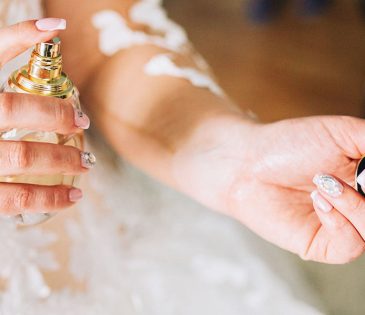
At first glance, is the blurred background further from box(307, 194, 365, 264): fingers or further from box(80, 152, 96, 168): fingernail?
box(80, 152, 96, 168): fingernail

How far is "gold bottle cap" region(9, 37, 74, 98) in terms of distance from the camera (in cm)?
52

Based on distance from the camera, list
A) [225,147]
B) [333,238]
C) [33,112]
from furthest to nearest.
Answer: [225,147] < [333,238] < [33,112]

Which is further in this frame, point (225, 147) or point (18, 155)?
point (225, 147)

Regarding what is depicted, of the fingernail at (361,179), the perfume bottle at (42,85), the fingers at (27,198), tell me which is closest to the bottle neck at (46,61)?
the perfume bottle at (42,85)

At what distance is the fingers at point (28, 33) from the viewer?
0.52m

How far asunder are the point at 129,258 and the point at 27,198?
30 centimetres

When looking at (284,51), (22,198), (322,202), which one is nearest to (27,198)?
(22,198)

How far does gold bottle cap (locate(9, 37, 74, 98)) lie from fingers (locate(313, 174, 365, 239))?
0.26 m

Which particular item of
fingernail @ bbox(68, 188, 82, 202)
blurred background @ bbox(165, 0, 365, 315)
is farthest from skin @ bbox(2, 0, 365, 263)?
blurred background @ bbox(165, 0, 365, 315)

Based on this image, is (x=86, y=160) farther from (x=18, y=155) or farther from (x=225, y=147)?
(x=225, y=147)

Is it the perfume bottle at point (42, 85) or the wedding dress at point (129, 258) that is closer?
the perfume bottle at point (42, 85)

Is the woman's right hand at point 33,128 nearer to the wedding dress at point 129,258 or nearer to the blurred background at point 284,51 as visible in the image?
the wedding dress at point 129,258

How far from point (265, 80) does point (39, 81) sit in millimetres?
1708

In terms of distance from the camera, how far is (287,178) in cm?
67
